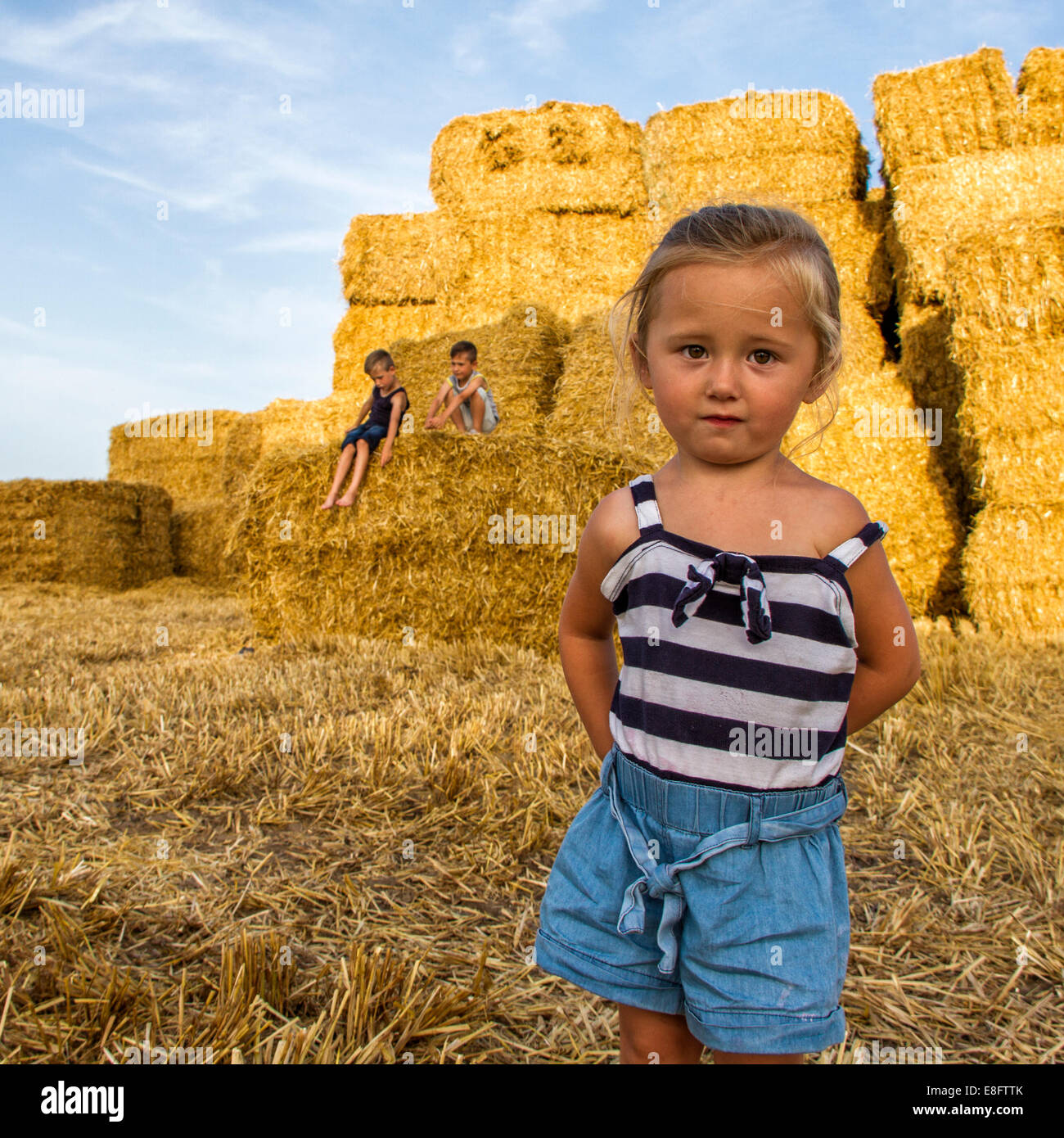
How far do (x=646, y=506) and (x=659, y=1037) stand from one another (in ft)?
2.37

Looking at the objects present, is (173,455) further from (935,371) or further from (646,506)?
(646,506)

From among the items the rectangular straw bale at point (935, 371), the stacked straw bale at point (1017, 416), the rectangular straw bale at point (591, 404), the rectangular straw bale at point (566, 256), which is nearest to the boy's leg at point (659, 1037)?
the rectangular straw bale at point (591, 404)

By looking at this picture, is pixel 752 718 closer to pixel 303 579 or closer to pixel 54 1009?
pixel 54 1009

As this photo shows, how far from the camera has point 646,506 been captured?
115cm

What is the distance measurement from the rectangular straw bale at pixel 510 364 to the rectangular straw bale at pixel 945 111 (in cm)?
344

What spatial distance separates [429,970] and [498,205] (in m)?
8.86

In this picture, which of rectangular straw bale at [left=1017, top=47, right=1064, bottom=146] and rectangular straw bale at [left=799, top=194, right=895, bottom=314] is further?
rectangular straw bale at [left=799, top=194, right=895, bottom=314]

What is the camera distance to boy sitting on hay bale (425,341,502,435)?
6738 millimetres

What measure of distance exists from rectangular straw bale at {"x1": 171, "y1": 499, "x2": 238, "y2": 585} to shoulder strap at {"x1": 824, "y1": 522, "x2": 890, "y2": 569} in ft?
37.0

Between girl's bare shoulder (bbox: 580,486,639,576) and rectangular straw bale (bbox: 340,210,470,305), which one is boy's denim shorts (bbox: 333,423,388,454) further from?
girl's bare shoulder (bbox: 580,486,639,576)

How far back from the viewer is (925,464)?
6.38 m

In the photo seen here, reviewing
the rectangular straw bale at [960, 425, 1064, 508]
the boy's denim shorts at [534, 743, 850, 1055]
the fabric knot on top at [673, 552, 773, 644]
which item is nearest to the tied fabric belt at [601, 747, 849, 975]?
the boy's denim shorts at [534, 743, 850, 1055]

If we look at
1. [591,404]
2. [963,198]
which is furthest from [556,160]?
[963,198]
